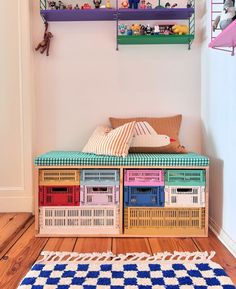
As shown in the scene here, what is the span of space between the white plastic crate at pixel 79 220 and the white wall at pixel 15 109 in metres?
0.51

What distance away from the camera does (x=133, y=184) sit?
190 cm

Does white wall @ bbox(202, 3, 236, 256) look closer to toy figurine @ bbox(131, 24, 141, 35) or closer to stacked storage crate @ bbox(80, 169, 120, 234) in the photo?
toy figurine @ bbox(131, 24, 141, 35)

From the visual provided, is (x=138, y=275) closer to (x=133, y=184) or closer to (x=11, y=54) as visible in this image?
(x=133, y=184)

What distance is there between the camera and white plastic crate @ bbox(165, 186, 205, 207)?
1.89 m

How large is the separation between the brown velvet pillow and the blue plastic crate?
345mm

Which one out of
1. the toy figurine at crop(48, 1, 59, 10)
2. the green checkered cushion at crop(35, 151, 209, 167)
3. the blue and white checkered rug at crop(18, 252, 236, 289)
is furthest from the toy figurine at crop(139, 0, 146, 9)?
the blue and white checkered rug at crop(18, 252, 236, 289)

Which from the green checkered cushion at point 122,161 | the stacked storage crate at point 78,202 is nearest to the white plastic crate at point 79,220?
the stacked storage crate at point 78,202

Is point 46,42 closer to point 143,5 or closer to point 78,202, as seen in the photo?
point 143,5

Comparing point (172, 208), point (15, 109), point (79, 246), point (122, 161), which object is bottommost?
point (79, 246)

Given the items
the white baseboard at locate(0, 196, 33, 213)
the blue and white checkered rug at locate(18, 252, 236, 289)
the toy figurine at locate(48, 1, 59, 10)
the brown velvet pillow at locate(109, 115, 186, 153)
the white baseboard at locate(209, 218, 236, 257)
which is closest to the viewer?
the blue and white checkered rug at locate(18, 252, 236, 289)

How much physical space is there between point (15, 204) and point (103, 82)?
113 cm

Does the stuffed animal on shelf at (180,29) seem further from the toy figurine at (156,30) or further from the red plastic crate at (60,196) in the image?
the red plastic crate at (60,196)

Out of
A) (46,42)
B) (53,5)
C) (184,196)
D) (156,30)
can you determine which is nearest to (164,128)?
Answer: (184,196)

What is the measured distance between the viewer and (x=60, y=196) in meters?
1.91
